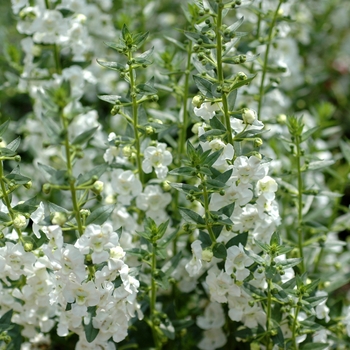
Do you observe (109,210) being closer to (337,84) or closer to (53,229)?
(53,229)

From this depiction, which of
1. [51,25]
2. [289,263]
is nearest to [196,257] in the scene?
[289,263]

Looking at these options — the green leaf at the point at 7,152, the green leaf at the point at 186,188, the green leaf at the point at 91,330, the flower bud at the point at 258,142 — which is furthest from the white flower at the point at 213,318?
the green leaf at the point at 7,152

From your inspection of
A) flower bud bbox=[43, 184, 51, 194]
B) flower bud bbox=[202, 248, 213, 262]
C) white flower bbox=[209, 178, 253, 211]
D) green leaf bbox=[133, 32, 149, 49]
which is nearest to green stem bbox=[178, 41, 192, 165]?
green leaf bbox=[133, 32, 149, 49]

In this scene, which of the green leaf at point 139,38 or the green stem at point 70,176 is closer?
the green stem at point 70,176

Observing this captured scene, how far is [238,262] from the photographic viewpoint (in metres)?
1.88

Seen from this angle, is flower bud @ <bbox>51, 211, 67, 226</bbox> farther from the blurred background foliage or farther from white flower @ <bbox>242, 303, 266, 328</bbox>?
the blurred background foliage

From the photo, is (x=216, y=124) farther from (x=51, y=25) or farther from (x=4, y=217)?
(x=51, y=25)

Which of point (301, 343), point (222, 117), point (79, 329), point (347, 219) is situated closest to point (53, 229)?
point (79, 329)

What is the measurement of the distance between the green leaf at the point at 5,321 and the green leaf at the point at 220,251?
2.50 ft

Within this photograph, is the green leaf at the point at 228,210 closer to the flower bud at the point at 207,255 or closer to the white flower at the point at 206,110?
the flower bud at the point at 207,255

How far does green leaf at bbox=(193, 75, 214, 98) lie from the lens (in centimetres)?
178

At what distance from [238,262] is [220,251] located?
7cm

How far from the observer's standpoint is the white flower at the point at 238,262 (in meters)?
1.85

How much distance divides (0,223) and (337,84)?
3021 millimetres
